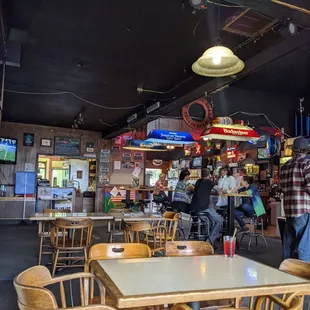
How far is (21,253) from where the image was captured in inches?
238

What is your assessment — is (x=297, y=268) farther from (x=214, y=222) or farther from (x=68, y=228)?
(x=214, y=222)

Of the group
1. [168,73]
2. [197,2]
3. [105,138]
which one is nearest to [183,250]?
[197,2]

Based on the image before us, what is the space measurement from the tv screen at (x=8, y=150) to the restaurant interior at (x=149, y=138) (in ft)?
0.13

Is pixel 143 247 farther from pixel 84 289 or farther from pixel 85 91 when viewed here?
pixel 85 91

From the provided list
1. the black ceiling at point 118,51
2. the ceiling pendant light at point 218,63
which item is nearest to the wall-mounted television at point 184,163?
the black ceiling at point 118,51

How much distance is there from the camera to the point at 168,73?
5.79 metres

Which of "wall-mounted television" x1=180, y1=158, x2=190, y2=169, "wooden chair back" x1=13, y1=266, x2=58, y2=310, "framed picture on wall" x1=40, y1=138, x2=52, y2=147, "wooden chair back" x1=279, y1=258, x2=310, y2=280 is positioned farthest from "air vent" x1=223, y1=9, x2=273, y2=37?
"wall-mounted television" x1=180, y1=158, x2=190, y2=169

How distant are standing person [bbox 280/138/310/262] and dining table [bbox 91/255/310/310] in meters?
2.03

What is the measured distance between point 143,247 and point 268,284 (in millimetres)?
1105

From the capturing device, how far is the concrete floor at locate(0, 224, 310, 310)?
3.93m

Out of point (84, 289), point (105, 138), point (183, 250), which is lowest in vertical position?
point (84, 289)

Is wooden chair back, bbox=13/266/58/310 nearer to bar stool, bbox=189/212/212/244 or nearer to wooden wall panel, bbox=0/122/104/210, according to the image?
bar stool, bbox=189/212/212/244

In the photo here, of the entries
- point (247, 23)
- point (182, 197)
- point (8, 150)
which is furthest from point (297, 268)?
point (8, 150)

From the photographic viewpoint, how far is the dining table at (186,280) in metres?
1.50
